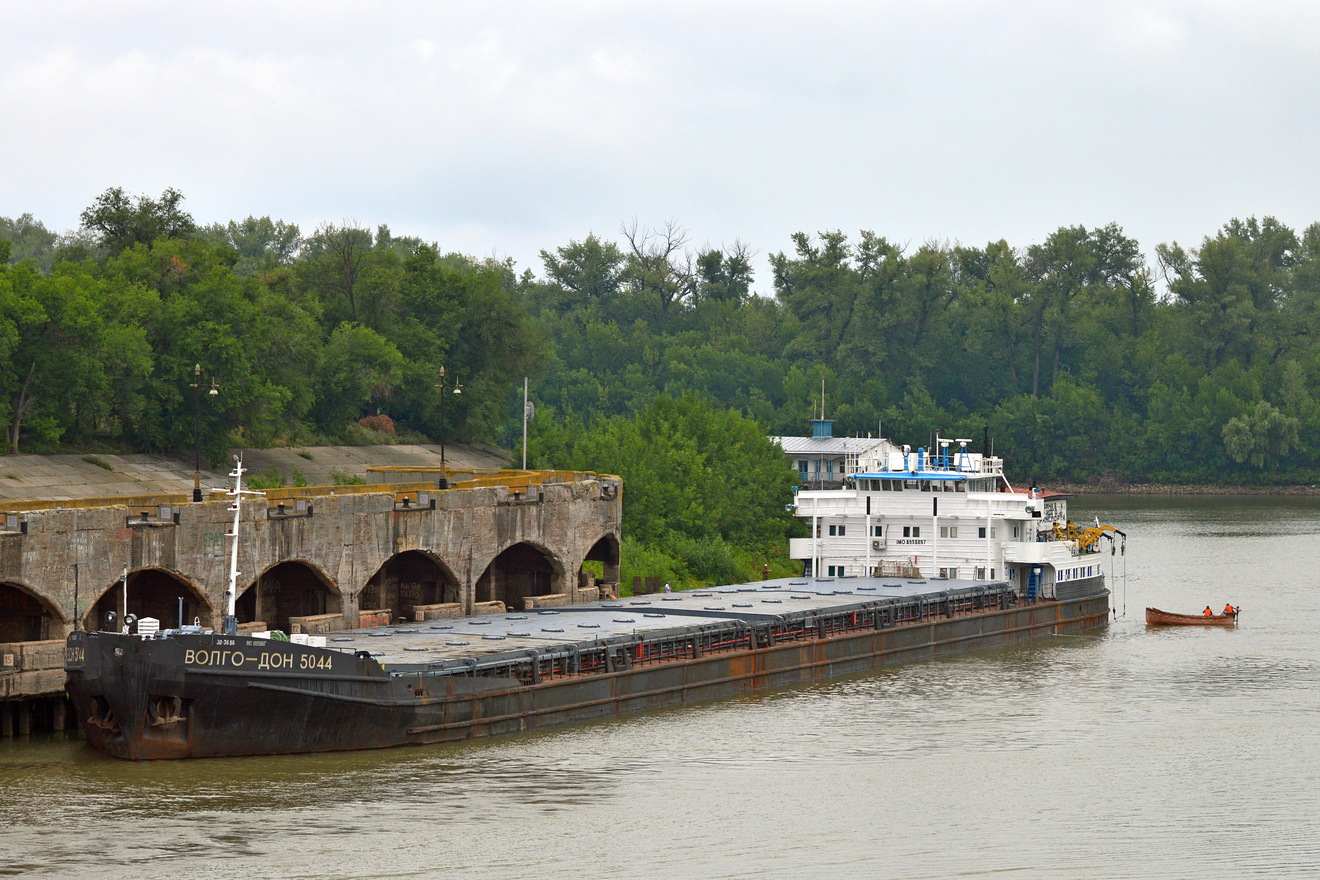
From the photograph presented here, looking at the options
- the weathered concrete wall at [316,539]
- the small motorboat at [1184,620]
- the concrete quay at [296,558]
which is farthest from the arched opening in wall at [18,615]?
the small motorboat at [1184,620]

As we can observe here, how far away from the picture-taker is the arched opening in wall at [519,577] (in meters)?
54.8

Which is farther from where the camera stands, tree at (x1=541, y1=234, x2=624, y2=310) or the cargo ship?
tree at (x1=541, y1=234, x2=624, y2=310)

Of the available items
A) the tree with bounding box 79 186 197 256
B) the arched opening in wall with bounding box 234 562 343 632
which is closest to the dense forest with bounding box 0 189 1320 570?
the tree with bounding box 79 186 197 256

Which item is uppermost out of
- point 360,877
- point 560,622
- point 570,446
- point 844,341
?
point 844,341

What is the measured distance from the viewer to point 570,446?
283 feet

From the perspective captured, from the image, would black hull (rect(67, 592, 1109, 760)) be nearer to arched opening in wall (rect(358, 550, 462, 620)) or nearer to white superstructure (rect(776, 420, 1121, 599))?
arched opening in wall (rect(358, 550, 462, 620))

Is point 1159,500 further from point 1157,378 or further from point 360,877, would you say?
point 360,877

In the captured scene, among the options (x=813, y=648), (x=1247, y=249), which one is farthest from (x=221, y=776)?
(x=1247, y=249)

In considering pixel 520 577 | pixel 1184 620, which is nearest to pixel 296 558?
pixel 520 577

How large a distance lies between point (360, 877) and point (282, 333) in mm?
50385

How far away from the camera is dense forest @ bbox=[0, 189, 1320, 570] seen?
246ft

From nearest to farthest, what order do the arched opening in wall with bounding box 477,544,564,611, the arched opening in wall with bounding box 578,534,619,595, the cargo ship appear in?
the cargo ship < the arched opening in wall with bounding box 477,544,564,611 < the arched opening in wall with bounding box 578,534,619,595

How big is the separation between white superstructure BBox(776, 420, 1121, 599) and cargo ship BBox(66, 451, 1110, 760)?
265cm

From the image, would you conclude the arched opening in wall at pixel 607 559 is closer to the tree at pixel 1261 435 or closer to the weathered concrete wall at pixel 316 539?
the weathered concrete wall at pixel 316 539
